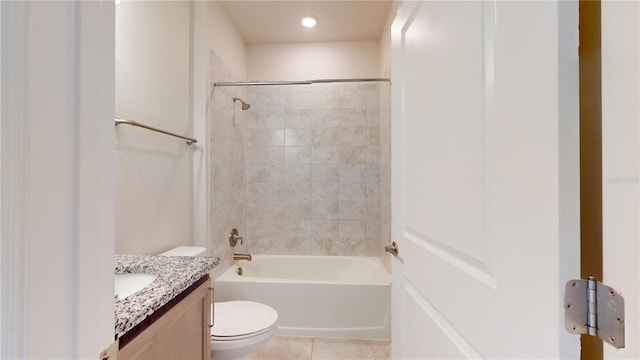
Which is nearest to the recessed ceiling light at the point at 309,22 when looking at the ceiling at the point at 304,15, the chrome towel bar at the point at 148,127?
the ceiling at the point at 304,15

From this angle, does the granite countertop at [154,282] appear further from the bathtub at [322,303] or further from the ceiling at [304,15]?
the ceiling at [304,15]

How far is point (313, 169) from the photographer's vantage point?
294 cm

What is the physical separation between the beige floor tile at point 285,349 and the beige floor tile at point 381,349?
1.48ft

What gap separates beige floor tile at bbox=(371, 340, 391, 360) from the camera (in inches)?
75.9

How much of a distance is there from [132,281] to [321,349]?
1450mm

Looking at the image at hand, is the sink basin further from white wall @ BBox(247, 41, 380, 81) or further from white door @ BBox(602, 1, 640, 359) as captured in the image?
white wall @ BBox(247, 41, 380, 81)

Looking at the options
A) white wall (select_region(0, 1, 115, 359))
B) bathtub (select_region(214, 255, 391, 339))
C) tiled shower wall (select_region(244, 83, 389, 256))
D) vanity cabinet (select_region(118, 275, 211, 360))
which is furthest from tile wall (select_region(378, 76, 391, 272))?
white wall (select_region(0, 1, 115, 359))

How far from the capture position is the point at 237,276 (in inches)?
92.1

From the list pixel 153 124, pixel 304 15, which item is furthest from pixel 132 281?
pixel 304 15

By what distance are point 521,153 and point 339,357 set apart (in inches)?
74.3

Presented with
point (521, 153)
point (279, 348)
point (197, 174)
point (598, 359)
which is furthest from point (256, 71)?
point (598, 359)

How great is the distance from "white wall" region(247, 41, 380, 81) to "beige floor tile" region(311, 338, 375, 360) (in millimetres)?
2377

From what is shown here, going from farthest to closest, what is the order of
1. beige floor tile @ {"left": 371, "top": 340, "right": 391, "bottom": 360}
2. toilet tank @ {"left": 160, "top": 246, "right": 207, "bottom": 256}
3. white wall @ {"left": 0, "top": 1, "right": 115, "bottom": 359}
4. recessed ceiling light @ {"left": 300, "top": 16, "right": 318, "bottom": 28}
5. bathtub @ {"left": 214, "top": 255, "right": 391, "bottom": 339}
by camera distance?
recessed ceiling light @ {"left": 300, "top": 16, "right": 318, "bottom": 28} < bathtub @ {"left": 214, "top": 255, "right": 391, "bottom": 339} < beige floor tile @ {"left": 371, "top": 340, "right": 391, "bottom": 360} < toilet tank @ {"left": 160, "top": 246, "right": 207, "bottom": 256} < white wall @ {"left": 0, "top": 1, "right": 115, "bottom": 359}

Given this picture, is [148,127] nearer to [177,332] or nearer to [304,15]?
[177,332]
